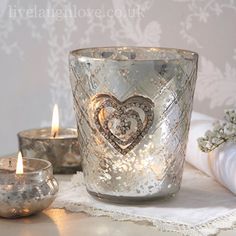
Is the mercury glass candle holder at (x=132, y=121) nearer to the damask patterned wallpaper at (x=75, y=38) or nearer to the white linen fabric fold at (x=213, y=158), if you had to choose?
the white linen fabric fold at (x=213, y=158)

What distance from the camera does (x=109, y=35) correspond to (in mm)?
1122

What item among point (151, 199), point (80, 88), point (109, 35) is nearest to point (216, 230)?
point (151, 199)

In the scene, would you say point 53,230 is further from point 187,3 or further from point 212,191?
point 187,3

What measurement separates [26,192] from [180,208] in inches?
6.1

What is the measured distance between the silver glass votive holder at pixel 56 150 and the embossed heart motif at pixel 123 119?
144 millimetres

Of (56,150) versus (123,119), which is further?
(56,150)

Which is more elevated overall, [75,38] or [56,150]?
[75,38]

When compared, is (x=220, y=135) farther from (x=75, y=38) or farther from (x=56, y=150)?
(x=75, y=38)

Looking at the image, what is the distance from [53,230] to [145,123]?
136 mm

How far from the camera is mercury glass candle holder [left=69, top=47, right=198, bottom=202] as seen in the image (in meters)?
0.61

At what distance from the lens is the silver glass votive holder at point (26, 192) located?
1.91ft

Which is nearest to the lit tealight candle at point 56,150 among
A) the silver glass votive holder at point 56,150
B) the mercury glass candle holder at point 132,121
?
the silver glass votive holder at point 56,150

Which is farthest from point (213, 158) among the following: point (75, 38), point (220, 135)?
point (75, 38)

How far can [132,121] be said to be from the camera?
0.62 m
